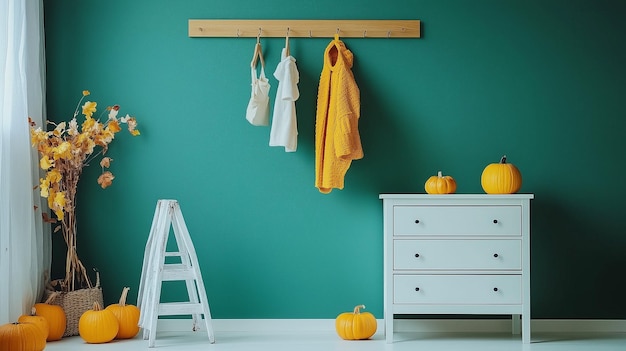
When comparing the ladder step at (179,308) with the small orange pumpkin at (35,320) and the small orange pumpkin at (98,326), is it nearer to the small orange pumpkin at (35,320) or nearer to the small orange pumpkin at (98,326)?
the small orange pumpkin at (98,326)

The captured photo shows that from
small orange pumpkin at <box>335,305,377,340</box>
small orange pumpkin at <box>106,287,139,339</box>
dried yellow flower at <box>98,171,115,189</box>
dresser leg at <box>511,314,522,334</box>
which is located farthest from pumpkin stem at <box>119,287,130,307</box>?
dresser leg at <box>511,314,522,334</box>

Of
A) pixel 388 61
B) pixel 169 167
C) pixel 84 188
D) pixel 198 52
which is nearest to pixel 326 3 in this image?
pixel 388 61

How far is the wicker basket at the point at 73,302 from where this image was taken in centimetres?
394

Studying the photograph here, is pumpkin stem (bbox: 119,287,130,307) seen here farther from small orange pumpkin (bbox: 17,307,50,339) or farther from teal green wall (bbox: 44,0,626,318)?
small orange pumpkin (bbox: 17,307,50,339)

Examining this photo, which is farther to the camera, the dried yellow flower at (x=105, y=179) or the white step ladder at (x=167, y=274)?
the dried yellow flower at (x=105, y=179)

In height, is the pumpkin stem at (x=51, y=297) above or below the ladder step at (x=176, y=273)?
below

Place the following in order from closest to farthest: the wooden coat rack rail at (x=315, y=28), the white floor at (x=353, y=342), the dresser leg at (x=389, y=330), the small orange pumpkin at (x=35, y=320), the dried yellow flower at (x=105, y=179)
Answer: the small orange pumpkin at (x=35, y=320)
the white floor at (x=353, y=342)
the dresser leg at (x=389, y=330)
the dried yellow flower at (x=105, y=179)
the wooden coat rack rail at (x=315, y=28)

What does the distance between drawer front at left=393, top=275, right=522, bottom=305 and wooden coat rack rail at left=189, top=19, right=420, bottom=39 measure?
1330 mm

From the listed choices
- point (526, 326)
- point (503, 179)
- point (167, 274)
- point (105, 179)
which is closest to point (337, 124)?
point (503, 179)

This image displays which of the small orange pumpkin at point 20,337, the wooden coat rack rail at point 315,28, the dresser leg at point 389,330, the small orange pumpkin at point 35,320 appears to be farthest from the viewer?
the wooden coat rack rail at point 315,28

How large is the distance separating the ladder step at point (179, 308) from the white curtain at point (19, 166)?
0.67m

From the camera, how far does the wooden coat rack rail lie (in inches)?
164

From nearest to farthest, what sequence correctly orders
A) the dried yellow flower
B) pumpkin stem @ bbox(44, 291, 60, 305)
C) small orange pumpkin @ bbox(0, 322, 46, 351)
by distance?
small orange pumpkin @ bbox(0, 322, 46, 351)
pumpkin stem @ bbox(44, 291, 60, 305)
the dried yellow flower

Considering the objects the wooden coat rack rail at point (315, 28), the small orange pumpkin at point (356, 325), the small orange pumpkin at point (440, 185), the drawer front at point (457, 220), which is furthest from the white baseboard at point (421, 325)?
the wooden coat rack rail at point (315, 28)
